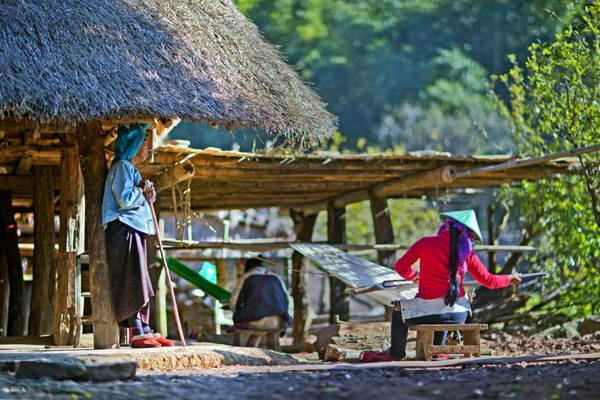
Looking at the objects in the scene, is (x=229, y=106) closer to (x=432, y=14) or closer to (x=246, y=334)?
(x=246, y=334)

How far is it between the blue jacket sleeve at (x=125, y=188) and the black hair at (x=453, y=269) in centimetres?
245

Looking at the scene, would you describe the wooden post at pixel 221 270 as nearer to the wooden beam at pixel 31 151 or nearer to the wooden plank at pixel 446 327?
the wooden beam at pixel 31 151

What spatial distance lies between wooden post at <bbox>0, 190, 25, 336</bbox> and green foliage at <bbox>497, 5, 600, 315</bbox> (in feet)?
19.3

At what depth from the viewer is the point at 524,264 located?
593 inches

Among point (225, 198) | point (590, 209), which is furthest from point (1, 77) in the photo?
point (590, 209)

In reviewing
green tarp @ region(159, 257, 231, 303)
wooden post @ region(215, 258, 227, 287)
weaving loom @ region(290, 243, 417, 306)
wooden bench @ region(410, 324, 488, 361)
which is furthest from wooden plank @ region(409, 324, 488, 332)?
wooden post @ region(215, 258, 227, 287)

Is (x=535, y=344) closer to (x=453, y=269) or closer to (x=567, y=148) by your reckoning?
(x=567, y=148)

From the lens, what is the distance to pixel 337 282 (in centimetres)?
1369

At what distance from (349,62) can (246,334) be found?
2326 centimetres

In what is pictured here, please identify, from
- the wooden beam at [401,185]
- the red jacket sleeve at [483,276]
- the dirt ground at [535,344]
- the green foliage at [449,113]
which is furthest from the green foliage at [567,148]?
the green foliage at [449,113]

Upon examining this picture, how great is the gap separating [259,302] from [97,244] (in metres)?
3.36

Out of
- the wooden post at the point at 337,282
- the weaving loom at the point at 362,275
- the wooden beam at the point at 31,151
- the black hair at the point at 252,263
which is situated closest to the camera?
the weaving loom at the point at 362,275

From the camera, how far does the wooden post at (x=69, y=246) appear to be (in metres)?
9.22

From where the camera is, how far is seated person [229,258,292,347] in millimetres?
11500
